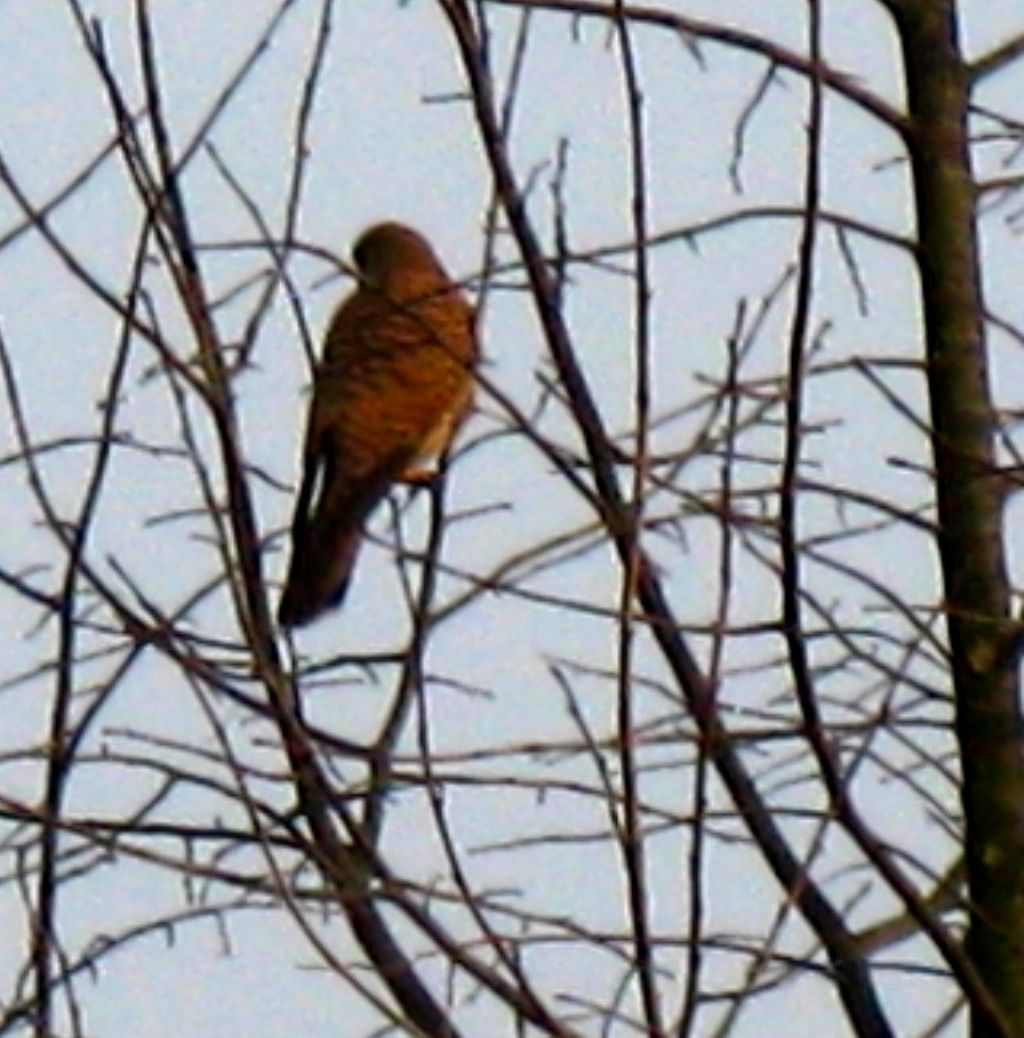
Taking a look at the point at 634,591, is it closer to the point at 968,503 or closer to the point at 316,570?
the point at 968,503

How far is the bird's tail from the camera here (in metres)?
4.80

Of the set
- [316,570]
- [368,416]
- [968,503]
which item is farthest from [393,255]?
[968,503]

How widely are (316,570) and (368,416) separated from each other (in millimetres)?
1052

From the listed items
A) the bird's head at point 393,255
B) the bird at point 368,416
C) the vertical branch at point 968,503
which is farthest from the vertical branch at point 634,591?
the bird's head at point 393,255

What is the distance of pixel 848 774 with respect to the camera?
149 inches

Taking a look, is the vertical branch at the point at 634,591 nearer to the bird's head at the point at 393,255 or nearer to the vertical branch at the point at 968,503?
the vertical branch at the point at 968,503

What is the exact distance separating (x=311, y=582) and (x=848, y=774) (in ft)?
4.52

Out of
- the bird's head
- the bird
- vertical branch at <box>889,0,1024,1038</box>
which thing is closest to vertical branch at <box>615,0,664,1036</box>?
vertical branch at <box>889,0,1024,1038</box>

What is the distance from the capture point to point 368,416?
6.19 meters

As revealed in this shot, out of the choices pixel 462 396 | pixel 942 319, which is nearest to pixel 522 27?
pixel 942 319

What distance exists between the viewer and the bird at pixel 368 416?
5.43 m

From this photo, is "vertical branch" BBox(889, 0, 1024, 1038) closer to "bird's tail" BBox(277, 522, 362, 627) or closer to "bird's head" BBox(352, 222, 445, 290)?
"bird's tail" BBox(277, 522, 362, 627)

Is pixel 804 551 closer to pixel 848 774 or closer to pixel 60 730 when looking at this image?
pixel 848 774

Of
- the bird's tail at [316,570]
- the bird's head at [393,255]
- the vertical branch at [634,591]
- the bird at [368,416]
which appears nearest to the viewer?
the vertical branch at [634,591]
